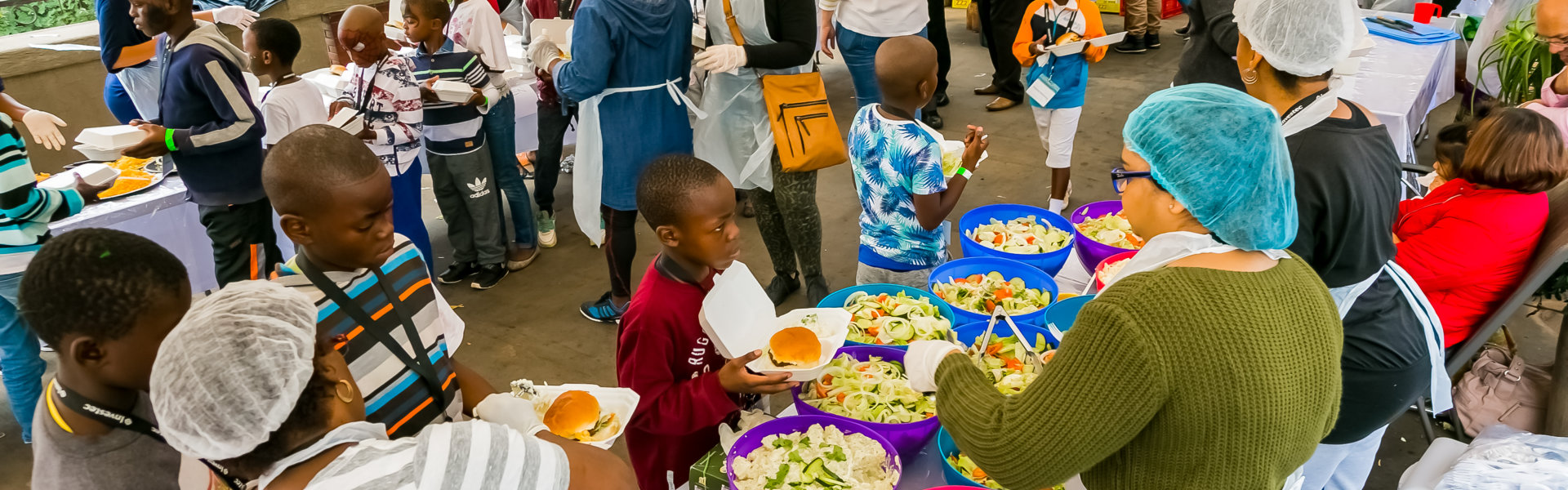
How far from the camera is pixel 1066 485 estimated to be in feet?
5.85

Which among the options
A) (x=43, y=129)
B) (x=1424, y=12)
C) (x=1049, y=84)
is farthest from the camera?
(x=1424, y=12)

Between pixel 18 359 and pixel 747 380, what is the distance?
9.79ft

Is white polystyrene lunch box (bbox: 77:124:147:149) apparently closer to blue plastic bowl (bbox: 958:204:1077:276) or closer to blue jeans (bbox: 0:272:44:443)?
blue jeans (bbox: 0:272:44:443)

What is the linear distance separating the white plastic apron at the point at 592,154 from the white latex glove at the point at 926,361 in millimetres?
2098

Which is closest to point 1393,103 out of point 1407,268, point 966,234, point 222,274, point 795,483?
point 1407,268

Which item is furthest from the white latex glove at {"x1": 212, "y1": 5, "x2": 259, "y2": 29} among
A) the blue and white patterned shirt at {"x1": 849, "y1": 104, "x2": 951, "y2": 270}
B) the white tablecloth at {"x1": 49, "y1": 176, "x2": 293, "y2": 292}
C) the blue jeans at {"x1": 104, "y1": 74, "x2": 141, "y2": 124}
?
the blue and white patterned shirt at {"x1": 849, "y1": 104, "x2": 951, "y2": 270}

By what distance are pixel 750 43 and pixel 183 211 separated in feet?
Result: 8.45

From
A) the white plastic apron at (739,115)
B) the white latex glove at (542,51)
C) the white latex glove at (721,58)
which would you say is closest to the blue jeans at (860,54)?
the white plastic apron at (739,115)

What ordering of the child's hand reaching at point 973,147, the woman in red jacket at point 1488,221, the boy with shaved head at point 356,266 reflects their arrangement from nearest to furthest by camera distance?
the boy with shaved head at point 356,266 → the woman in red jacket at point 1488,221 → the child's hand reaching at point 973,147

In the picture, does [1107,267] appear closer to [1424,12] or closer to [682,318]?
[682,318]

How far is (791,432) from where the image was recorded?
2070 millimetres

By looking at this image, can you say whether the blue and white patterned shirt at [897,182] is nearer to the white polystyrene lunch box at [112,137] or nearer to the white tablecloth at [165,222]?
the white polystyrene lunch box at [112,137]

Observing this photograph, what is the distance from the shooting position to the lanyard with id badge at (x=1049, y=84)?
4.88 metres

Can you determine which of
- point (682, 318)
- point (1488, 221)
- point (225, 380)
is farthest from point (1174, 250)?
point (1488, 221)
